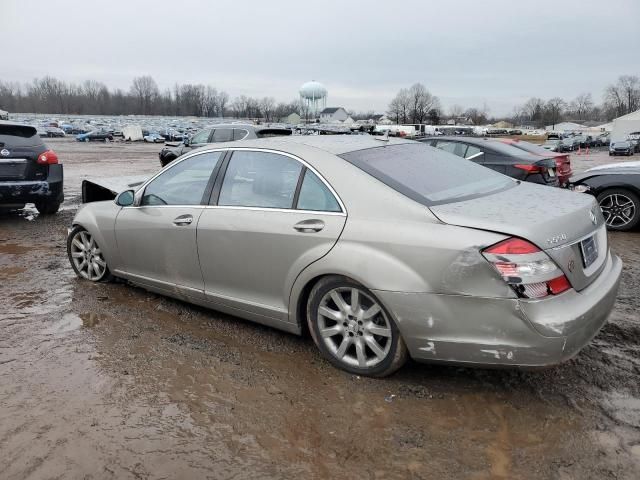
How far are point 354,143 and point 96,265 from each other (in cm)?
298

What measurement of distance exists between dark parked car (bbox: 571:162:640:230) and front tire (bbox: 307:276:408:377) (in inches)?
226

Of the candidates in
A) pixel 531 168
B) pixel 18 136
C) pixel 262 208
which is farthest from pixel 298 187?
pixel 18 136

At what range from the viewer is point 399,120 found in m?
123

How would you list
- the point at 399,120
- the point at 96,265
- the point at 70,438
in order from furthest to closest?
1. the point at 399,120
2. the point at 96,265
3. the point at 70,438

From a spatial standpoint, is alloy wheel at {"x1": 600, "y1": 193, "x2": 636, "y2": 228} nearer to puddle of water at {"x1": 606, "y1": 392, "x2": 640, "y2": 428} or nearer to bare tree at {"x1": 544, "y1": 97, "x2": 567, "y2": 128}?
puddle of water at {"x1": 606, "y1": 392, "x2": 640, "y2": 428}

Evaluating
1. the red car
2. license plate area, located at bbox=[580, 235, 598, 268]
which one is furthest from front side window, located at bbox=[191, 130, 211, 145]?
license plate area, located at bbox=[580, 235, 598, 268]

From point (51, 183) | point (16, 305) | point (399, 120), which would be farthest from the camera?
point (399, 120)

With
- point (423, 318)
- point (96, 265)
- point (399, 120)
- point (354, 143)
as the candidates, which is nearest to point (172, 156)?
point (96, 265)

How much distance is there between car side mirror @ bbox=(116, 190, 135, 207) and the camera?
4.64 m

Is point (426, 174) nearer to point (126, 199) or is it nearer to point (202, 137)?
point (126, 199)

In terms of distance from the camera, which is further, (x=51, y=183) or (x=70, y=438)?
(x=51, y=183)

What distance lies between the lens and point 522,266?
8.84ft

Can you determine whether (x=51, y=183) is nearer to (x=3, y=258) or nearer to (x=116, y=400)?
(x=3, y=258)

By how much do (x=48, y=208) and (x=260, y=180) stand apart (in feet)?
22.2
